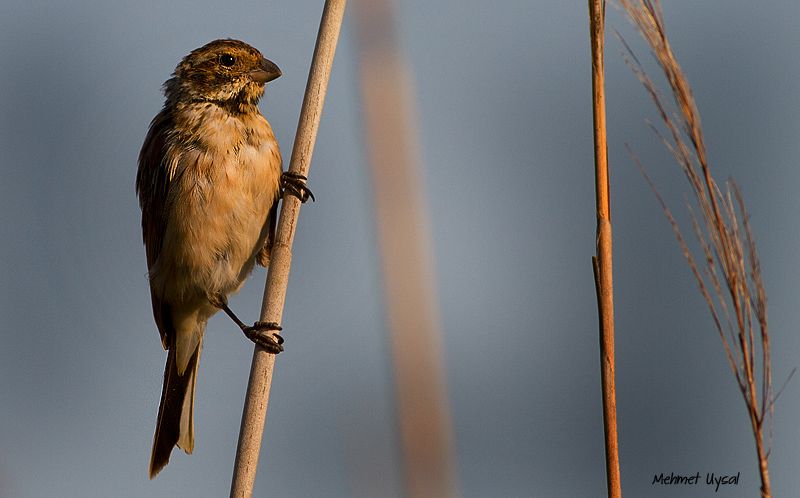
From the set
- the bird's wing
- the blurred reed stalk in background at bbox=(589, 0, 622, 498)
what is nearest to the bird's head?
the bird's wing

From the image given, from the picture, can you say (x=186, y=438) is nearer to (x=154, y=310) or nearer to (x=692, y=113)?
(x=154, y=310)

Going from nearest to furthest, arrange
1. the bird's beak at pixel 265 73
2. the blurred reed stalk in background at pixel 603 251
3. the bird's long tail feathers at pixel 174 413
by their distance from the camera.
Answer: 1. the blurred reed stalk in background at pixel 603 251
2. the bird's long tail feathers at pixel 174 413
3. the bird's beak at pixel 265 73

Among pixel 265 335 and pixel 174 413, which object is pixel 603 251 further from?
pixel 174 413

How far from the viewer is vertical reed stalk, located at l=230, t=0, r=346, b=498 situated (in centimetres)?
200

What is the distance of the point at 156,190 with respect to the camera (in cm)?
363

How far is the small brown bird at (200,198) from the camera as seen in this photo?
339 cm

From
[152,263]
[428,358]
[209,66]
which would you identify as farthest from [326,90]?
[152,263]

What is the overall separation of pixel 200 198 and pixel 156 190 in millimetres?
264

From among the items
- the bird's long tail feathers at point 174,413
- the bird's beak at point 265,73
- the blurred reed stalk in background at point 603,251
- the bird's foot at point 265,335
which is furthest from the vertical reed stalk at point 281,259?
the bird's long tail feathers at point 174,413

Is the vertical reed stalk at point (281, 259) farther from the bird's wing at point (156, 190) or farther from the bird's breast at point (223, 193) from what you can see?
the bird's wing at point (156, 190)

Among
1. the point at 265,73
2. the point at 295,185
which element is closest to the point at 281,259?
the point at 295,185

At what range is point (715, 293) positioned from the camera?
1373 millimetres

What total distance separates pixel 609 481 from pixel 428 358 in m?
0.38

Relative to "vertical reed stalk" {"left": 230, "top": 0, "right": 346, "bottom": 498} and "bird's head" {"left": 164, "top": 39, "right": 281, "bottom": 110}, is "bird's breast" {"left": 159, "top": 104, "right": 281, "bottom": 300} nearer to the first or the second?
"bird's head" {"left": 164, "top": 39, "right": 281, "bottom": 110}
